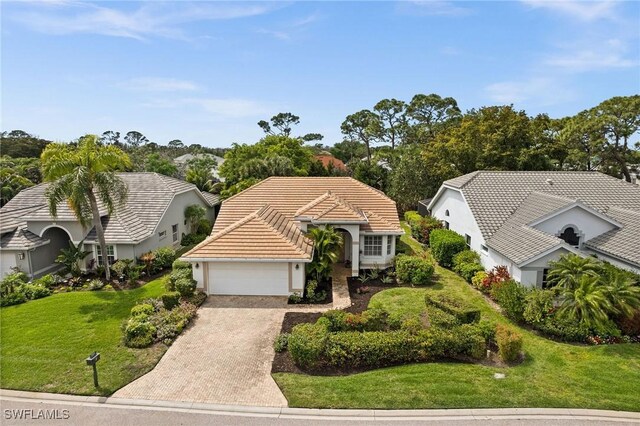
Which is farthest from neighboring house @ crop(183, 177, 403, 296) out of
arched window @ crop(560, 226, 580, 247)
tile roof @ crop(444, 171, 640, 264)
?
arched window @ crop(560, 226, 580, 247)

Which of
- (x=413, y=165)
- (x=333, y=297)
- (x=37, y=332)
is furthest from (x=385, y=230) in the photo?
(x=413, y=165)

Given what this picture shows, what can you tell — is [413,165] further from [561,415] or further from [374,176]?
[561,415]

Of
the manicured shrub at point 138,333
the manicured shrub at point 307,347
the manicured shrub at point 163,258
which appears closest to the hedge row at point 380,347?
the manicured shrub at point 307,347

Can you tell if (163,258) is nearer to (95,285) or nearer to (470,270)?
(95,285)

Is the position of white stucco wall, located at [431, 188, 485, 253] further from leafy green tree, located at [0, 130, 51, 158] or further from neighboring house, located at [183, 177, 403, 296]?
leafy green tree, located at [0, 130, 51, 158]

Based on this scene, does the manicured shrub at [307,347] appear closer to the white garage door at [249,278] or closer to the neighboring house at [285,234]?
the neighboring house at [285,234]

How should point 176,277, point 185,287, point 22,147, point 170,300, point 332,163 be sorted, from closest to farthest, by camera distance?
point 170,300 → point 185,287 → point 176,277 → point 332,163 → point 22,147

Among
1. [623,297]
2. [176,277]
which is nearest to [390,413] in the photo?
[623,297]

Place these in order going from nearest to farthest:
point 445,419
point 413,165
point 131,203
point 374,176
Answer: point 445,419
point 131,203
point 413,165
point 374,176
